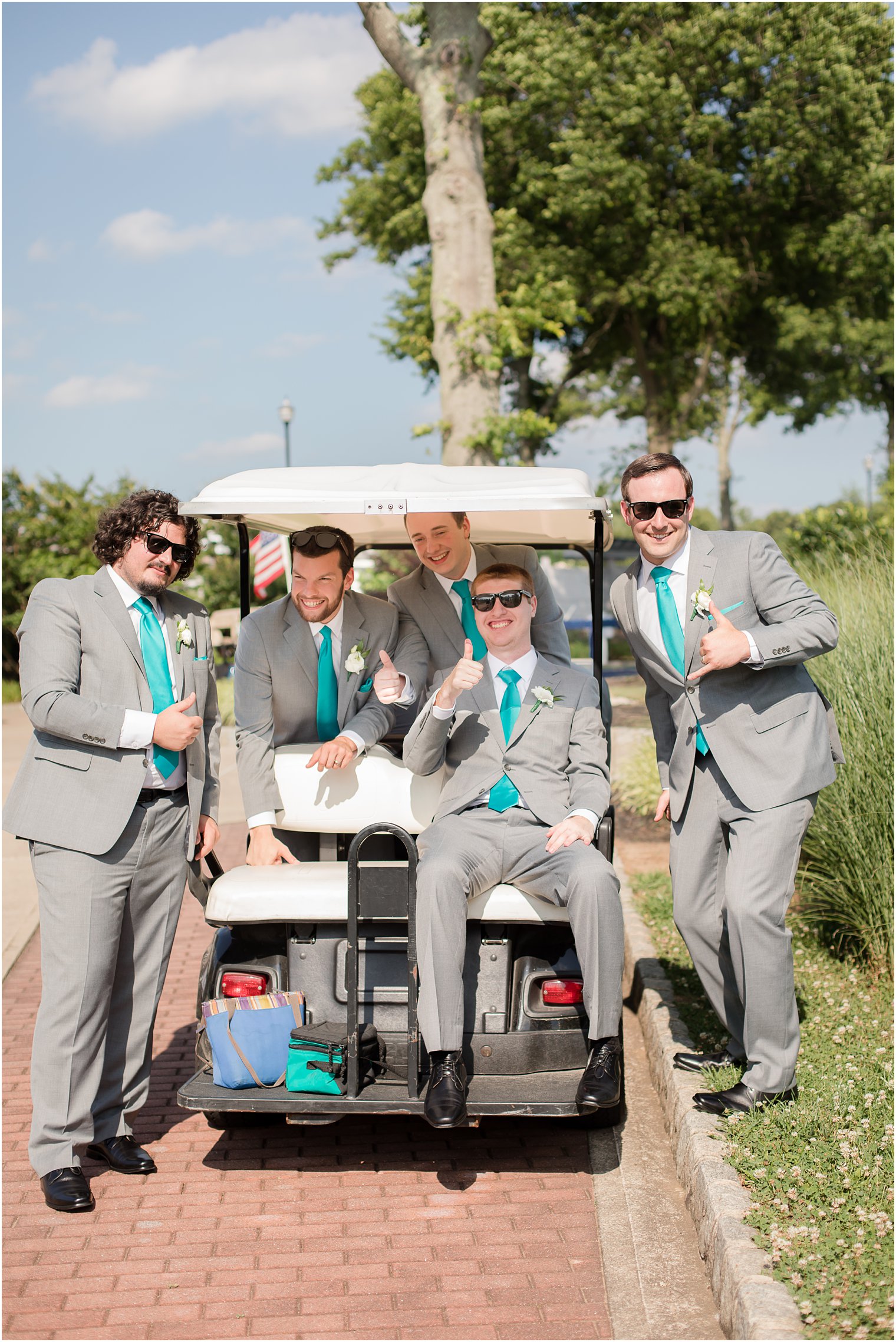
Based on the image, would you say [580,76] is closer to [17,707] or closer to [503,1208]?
[17,707]

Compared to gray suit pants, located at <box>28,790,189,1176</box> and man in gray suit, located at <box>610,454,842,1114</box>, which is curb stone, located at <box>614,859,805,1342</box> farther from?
gray suit pants, located at <box>28,790,189,1176</box>

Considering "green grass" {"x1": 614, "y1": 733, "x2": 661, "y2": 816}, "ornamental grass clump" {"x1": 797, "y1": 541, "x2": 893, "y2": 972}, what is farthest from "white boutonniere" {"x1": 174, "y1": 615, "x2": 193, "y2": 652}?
"green grass" {"x1": 614, "y1": 733, "x2": 661, "y2": 816}

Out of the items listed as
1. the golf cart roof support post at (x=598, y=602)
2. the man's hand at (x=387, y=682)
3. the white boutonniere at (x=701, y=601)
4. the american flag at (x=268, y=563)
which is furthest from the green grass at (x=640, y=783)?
the american flag at (x=268, y=563)

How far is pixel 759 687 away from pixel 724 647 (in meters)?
0.34

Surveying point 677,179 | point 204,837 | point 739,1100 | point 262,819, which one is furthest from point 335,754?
point 677,179

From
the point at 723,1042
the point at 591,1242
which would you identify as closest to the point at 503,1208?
the point at 591,1242

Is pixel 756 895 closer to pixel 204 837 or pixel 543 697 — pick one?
pixel 543 697

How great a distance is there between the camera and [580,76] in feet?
66.4

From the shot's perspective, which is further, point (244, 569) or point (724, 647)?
point (244, 569)

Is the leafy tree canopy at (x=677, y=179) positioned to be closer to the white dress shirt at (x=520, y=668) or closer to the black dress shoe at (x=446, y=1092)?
the white dress shirt at (x=520, y=668)

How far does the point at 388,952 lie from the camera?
12.8 feet

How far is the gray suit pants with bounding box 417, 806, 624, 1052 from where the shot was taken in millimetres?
3596

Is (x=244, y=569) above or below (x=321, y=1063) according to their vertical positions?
above

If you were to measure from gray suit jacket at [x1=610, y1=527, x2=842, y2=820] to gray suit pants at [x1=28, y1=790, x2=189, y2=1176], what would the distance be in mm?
1812
